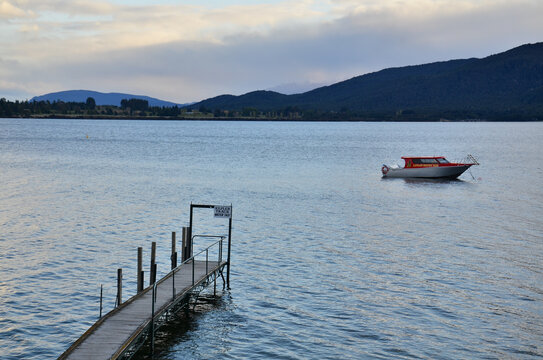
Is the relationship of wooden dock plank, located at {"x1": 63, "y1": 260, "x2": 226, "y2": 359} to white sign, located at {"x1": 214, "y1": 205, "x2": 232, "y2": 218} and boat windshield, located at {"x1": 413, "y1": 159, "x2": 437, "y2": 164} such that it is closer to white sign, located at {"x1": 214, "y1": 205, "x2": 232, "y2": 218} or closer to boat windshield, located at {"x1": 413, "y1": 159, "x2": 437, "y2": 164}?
white sign, located at {"x1": 214, "y1": 205, "x2": 232, "y2": 218}

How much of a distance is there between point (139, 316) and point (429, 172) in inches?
2465

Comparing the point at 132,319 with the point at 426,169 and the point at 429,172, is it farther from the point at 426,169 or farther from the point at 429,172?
the point at 429,172

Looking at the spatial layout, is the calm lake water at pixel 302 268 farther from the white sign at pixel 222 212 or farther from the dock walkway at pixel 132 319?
the white sign at pixel 222 212

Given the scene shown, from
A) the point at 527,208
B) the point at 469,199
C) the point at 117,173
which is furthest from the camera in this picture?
the point at 117,173

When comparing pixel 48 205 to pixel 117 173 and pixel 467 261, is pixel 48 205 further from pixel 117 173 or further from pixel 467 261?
pixel 467 261

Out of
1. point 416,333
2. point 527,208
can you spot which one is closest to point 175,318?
point 416,333

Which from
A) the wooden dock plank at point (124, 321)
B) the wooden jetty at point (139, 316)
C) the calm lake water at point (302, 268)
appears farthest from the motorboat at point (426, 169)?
the wooden dock plank at point (124, 321)

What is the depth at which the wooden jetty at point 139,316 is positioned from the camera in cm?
1691

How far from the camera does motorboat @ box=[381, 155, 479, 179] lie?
76562mm

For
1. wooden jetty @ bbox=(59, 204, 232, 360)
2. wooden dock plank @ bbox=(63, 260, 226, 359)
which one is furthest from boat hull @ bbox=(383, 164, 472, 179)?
wooden dock plank @ bbox=(63, 260, 226, 359)

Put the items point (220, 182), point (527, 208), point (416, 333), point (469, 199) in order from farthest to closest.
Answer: point (220, 182) < point (469, 199) < point (527, 208) < point (416, 333)

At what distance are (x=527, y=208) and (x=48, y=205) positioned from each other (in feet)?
137

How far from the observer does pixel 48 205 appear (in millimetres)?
48219

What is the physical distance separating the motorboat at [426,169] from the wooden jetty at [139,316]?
53669 mm
